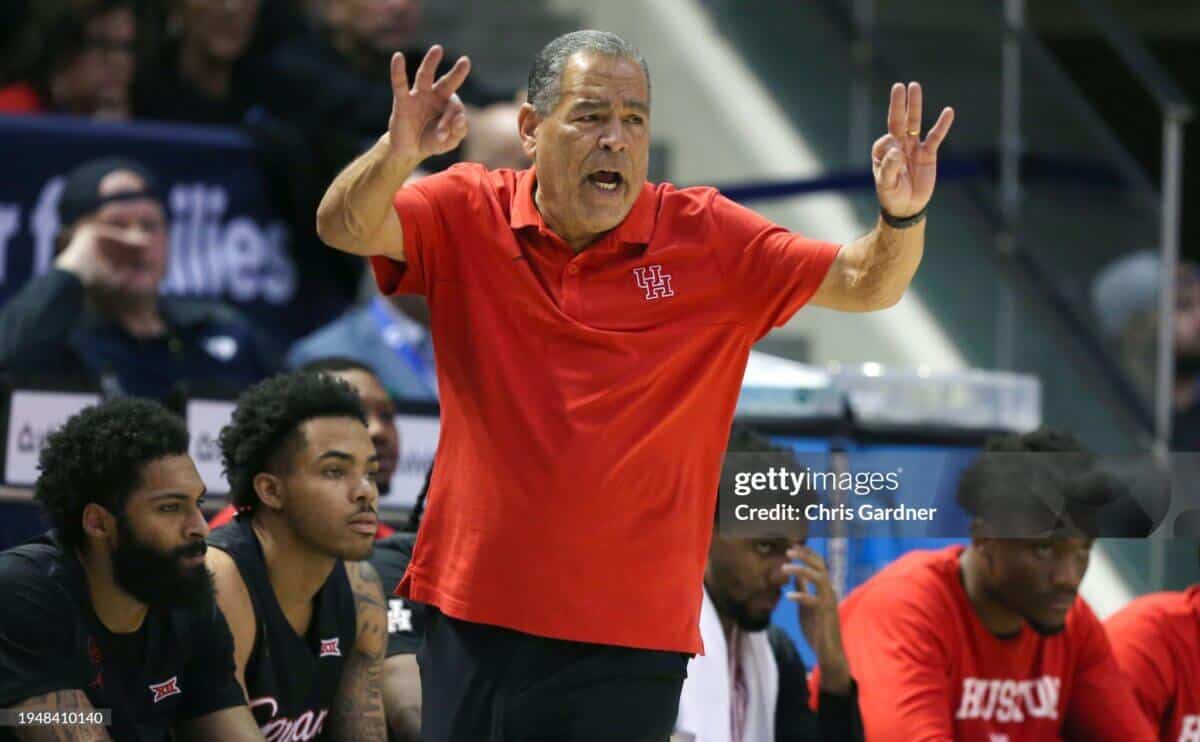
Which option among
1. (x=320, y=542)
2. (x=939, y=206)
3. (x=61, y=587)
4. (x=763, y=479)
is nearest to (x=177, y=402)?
(x=320, y=542)

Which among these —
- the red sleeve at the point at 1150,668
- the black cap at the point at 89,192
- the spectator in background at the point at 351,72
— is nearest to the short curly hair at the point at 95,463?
the black cap at the point at 89,192

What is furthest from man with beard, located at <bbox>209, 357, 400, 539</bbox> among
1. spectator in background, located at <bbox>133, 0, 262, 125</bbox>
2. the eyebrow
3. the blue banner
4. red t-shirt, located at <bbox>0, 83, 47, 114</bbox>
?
spectator in background, located at <bbox>133, 0, 262, 125</bbox>

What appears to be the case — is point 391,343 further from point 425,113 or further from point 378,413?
point 425,113

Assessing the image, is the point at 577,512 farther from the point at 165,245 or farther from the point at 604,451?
the point at 165,245

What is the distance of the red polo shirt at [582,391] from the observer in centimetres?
354

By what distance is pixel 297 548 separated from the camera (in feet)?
16.4

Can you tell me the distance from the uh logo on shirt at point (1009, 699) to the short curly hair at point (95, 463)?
232 centimetres

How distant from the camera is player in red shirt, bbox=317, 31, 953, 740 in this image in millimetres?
3549

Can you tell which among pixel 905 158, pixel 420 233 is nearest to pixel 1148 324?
pixel 905 158

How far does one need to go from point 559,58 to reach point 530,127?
0.15 m

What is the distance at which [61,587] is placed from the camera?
14.4 ft

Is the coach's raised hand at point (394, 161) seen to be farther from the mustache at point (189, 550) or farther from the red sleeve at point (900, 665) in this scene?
the red sleeve at point (900, 665)

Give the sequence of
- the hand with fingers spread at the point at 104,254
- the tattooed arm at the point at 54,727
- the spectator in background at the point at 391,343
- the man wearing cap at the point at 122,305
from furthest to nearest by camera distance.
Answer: the spectator in background at the point at 391,343 < the hand with fingers spread at the point at 104,254 < the man wearing cap at the point at 122,305 < the tattooed arm at the point at 54,727

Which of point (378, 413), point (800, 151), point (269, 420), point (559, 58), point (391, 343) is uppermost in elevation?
point (800, 151)
